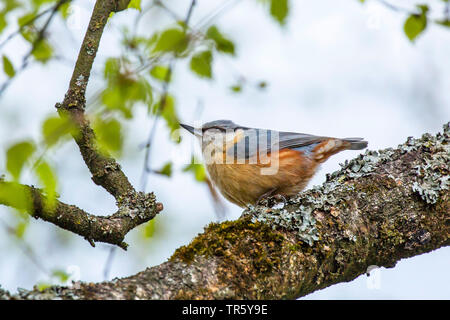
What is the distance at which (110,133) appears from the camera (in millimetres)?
1654

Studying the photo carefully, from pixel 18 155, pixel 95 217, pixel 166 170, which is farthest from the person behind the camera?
pixel 166 170

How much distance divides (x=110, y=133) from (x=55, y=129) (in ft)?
1.17

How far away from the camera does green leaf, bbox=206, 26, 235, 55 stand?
2039 mm

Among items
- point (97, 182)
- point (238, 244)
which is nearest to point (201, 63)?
point (238, 244)

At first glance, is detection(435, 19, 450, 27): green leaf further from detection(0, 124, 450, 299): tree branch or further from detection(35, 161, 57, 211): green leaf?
detection(35, 161, 57, 211): green leaf

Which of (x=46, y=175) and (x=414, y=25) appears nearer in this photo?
(x=46, y=175)

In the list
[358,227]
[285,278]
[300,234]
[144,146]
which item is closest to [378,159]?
[358,227]

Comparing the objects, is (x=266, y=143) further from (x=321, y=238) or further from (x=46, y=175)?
(x=46, y=175)

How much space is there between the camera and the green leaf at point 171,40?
1.58 metres

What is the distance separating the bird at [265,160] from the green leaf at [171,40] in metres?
1.92

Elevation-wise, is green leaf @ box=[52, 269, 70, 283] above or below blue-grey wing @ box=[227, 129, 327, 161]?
below

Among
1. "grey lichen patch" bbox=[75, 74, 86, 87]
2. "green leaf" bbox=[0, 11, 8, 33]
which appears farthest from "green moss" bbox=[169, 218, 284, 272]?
"green leaf" bbox=[0, 11, 8, 33]

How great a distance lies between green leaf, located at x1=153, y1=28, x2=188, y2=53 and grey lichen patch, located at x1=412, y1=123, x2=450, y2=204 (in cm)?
148
